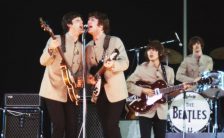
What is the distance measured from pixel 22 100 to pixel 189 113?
2932 millimetres

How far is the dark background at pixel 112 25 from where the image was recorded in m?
10.1

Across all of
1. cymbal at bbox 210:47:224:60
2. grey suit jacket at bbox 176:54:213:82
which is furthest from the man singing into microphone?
cymbal at bbox 210:47:224:60

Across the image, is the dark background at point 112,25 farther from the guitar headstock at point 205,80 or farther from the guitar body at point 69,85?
the guitar body at point 69,85

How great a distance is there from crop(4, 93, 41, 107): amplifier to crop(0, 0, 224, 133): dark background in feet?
5.82

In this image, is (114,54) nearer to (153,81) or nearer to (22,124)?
(153,81)

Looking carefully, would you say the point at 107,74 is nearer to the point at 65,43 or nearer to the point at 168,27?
the point at 65,43

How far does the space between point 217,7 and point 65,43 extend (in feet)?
18.4

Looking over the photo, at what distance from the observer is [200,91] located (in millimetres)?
8609

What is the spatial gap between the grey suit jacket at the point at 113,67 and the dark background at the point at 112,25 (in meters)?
4.10

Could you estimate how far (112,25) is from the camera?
1060 centimetres

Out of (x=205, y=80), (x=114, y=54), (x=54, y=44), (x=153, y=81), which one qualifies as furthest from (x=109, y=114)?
(x=205, y=80)

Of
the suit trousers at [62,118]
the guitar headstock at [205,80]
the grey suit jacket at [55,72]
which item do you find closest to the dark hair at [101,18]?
the grey suit jacket at [55,72]

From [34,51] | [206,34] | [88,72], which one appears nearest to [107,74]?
[88,72]

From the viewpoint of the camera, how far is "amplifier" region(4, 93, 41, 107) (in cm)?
825
